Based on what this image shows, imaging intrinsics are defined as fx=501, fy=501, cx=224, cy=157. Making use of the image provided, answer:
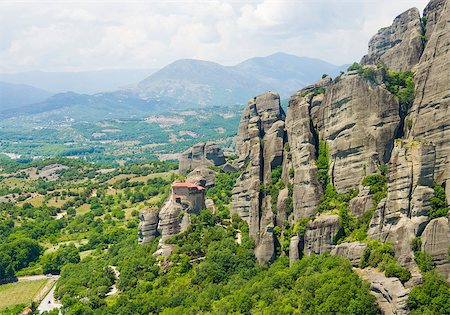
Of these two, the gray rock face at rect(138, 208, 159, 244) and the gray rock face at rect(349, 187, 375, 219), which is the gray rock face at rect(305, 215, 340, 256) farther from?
the gray rock face at rect(138, 208, 159, 244)

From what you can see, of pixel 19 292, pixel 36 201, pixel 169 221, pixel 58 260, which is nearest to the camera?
pixel 169 221

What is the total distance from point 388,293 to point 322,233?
10916 millimetres

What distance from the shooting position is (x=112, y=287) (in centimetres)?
6294

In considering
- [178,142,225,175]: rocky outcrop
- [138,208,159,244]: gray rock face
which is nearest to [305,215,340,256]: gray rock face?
[138,208,159,244]: gray rock face

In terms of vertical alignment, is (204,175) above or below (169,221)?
above

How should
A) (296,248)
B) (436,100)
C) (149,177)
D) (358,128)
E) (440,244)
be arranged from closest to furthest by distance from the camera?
(440,244), (436,100), (358,128), (296,248), (149,177)

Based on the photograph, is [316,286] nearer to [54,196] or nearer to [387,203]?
[387,203]

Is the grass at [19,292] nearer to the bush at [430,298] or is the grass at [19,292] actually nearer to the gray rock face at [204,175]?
the gray rock face at [204,175]

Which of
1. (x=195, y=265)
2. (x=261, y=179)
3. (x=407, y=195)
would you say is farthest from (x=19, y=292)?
(x=407, y=195)

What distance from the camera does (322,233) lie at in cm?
4806

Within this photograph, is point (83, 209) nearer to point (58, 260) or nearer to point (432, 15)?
point (58, 260)

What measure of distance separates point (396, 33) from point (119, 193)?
75134 mm

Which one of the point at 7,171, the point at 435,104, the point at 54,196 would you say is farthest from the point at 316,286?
the point at 7,171

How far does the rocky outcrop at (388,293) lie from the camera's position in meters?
36.8
